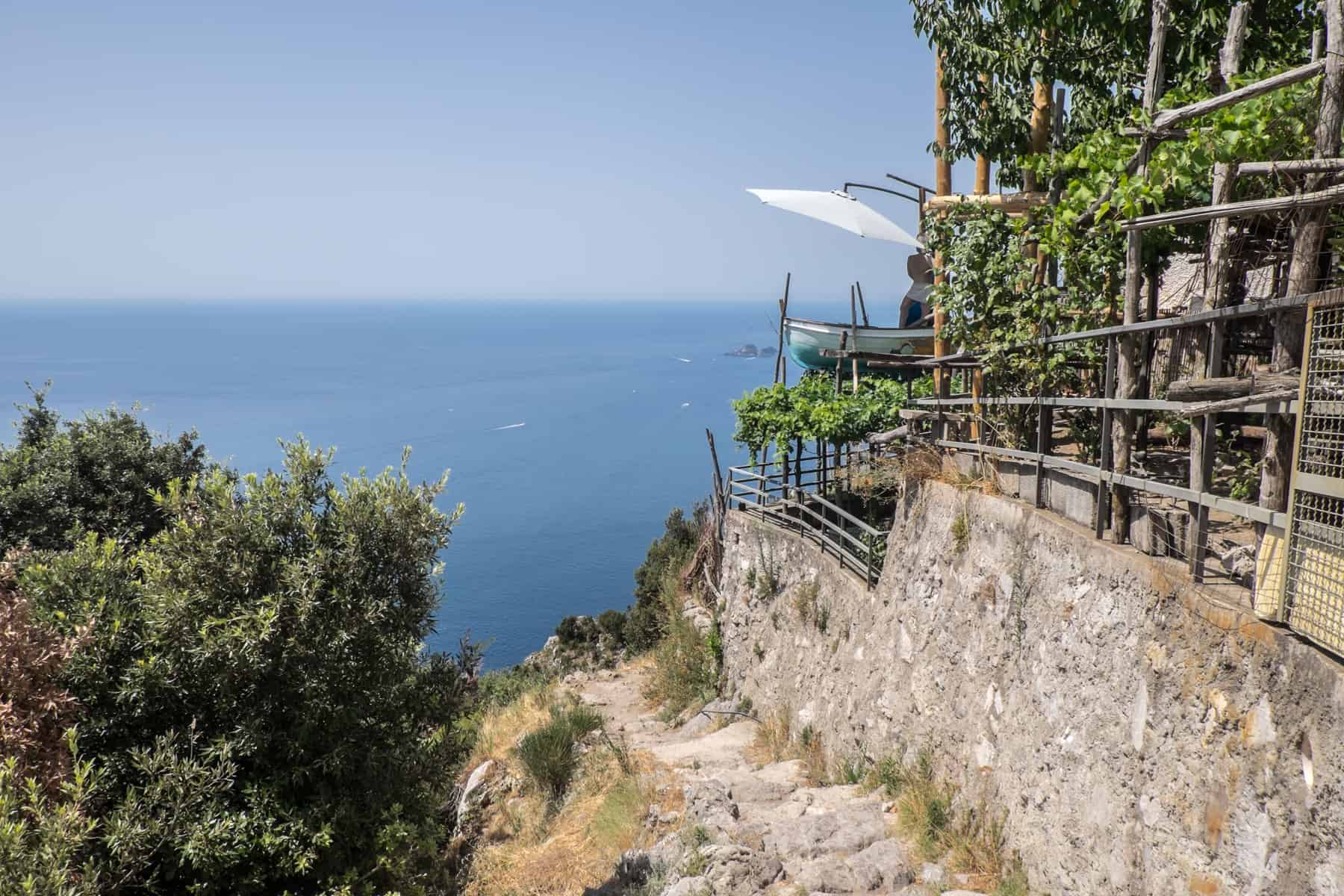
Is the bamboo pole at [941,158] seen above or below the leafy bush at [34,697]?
above

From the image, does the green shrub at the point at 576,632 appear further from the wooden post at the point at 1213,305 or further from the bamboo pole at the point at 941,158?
the wooden post at the point at 1213,305

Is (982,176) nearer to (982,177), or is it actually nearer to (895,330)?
(982,177)

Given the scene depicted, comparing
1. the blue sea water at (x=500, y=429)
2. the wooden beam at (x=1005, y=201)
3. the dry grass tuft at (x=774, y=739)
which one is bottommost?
the blue sea water at (x=500, y=429)

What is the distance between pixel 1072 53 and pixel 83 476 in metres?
16.6

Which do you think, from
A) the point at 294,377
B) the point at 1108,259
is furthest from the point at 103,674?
the point at 294,377

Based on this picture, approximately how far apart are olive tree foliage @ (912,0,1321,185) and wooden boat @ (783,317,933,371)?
231 inches

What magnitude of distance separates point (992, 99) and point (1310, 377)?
30.0ft

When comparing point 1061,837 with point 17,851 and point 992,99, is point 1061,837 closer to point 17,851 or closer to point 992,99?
point 17,851

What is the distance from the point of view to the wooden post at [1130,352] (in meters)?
6.30

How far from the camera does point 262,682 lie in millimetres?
7449

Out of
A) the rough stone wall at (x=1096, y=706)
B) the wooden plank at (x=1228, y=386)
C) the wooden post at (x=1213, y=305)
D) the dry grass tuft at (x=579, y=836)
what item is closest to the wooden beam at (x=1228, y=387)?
the wooden plank at (x=1228, y=386)

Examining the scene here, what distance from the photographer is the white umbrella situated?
17.2m

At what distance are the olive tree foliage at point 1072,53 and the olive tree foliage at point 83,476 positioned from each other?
44.6 feet

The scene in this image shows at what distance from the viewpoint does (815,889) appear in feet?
22.9
